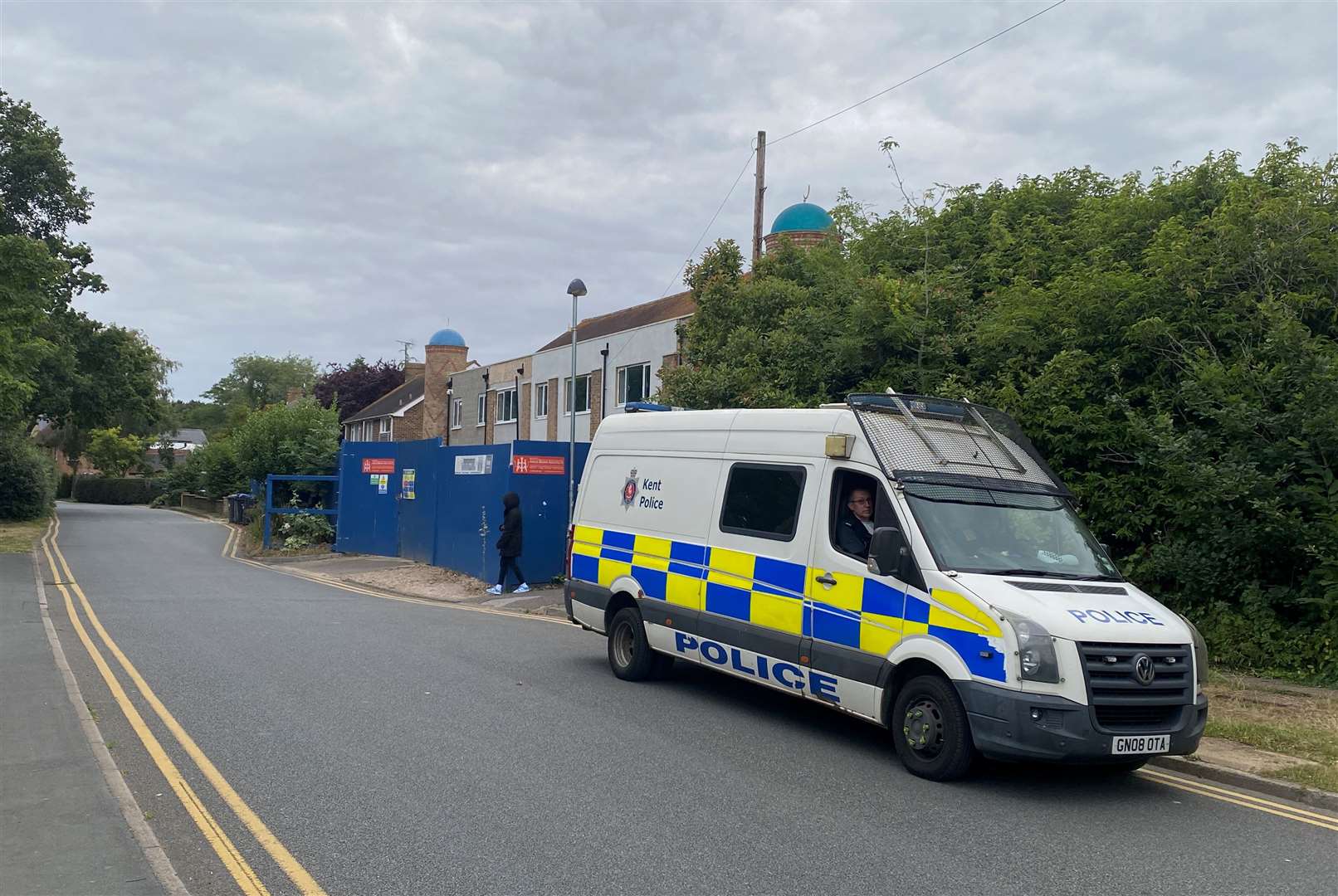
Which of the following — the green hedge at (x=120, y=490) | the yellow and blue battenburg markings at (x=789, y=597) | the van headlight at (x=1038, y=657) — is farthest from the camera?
the green hedge at (x=120, y=490)

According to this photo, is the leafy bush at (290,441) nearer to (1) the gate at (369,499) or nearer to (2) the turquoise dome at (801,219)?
(1) the gate at (369,499)

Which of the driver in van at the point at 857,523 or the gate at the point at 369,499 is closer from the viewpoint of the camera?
the driver in van at the point at 857,523

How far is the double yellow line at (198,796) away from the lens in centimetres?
494

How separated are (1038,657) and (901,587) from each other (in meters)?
1.10

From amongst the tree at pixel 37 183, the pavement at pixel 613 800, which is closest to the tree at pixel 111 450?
the tree at pixel 37 183

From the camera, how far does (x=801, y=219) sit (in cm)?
2997

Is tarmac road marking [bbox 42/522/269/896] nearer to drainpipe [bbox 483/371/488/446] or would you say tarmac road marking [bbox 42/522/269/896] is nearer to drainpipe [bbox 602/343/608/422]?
drainpipe [bbox 602/343/608/422]

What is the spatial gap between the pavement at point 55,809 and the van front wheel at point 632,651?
4626 mm

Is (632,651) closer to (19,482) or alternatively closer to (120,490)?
(19,482)

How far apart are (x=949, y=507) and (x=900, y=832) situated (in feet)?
8.58

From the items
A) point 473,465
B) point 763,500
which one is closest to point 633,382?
point 473,465

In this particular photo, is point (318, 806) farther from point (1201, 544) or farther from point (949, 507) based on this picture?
point (1201, 544)

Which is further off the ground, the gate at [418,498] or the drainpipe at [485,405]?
the drainpipe at [485,405]

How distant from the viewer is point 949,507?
300 inches
